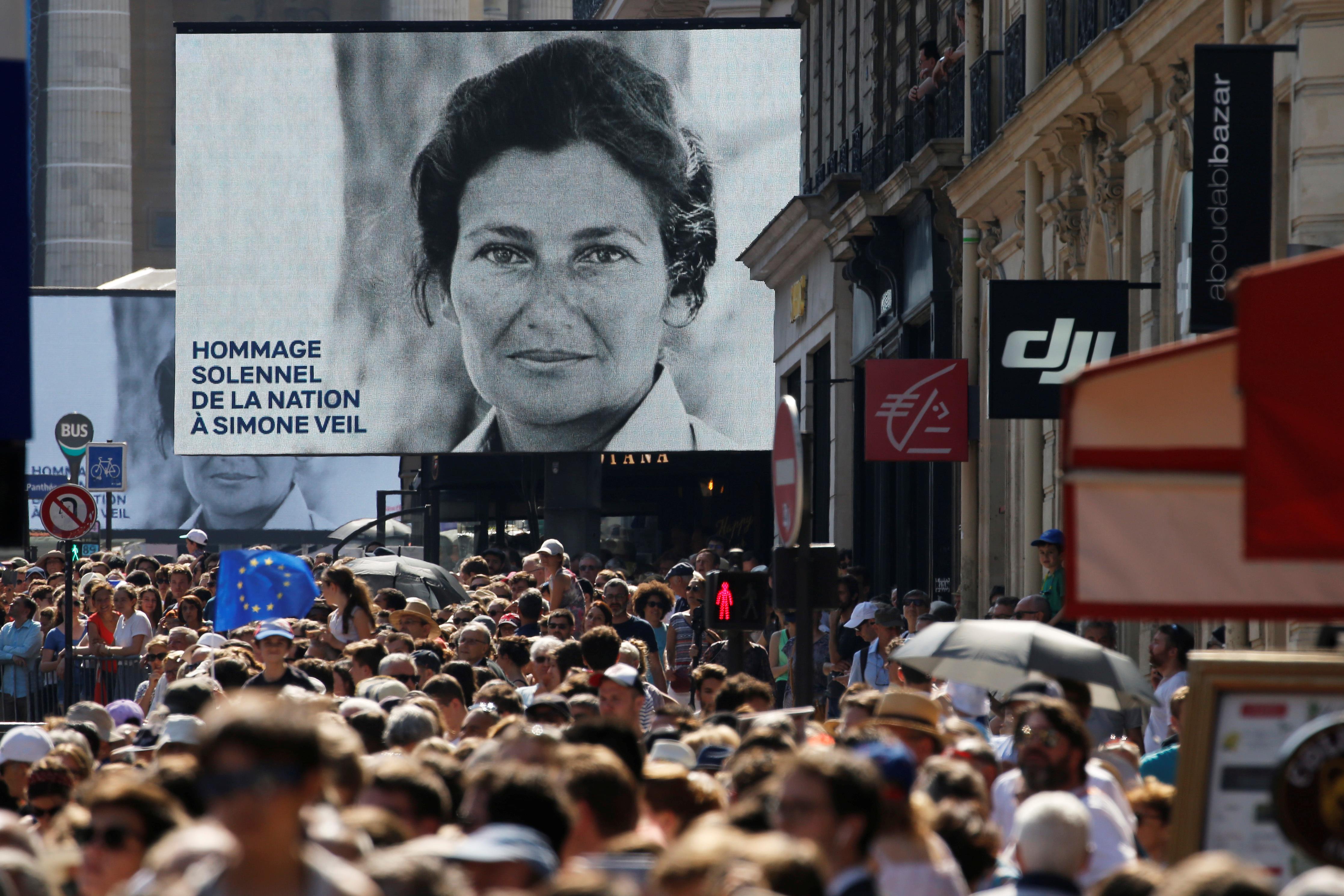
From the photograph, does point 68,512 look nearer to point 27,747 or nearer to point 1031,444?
point 1031,444

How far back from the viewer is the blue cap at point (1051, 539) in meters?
16.9

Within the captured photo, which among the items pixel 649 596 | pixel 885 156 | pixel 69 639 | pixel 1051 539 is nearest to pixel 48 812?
pixel 649 596

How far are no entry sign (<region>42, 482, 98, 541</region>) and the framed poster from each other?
14696 millimetres

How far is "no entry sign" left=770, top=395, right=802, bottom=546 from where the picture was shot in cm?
999

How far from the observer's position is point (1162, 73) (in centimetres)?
1842

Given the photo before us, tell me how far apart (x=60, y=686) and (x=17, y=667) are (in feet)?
1.30

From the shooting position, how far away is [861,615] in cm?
2017

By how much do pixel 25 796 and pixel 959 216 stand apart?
1774 cm

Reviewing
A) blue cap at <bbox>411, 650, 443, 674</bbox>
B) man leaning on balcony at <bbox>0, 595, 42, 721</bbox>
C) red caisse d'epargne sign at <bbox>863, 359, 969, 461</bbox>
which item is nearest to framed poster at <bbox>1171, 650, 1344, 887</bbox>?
blue cap at <bbox>411, 650, 443, 674</bbox>

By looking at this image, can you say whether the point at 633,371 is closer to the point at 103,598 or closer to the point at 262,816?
the point at 103,598

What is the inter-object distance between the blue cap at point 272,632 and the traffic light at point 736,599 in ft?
7.46

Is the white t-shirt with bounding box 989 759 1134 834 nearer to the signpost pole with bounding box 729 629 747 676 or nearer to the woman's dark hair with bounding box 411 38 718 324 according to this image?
the signpost pole with bounding box 729 629 747 676

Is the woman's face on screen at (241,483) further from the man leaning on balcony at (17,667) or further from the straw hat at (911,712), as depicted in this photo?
the straw hat at (911,712)

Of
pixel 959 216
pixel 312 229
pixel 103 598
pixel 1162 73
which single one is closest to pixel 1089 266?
pixel 1162 73
